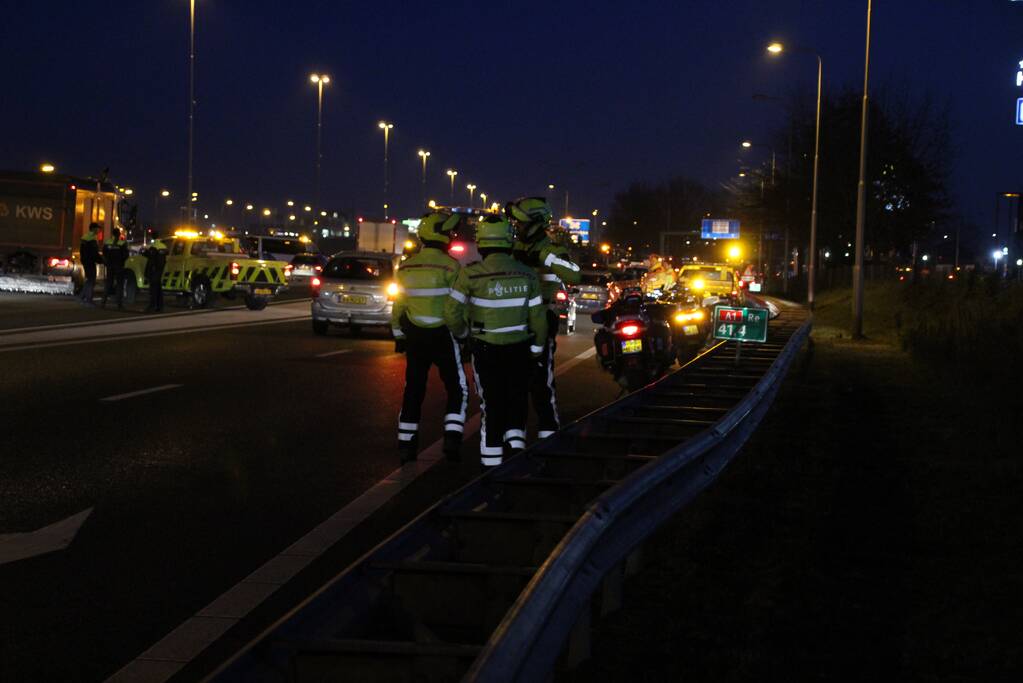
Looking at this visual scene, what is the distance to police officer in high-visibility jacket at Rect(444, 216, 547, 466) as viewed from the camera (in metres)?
10.0

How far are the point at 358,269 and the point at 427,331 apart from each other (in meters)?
17.0

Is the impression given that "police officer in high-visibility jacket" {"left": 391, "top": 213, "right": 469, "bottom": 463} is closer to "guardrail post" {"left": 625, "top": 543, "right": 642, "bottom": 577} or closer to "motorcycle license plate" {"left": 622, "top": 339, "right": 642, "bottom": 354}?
"guardrail post" {"left": 625, "top": 543, "right": 642, "bottom": 577}

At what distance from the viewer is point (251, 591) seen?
6.88 m

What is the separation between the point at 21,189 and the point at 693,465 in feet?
125

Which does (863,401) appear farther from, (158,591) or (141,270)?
(141,270)

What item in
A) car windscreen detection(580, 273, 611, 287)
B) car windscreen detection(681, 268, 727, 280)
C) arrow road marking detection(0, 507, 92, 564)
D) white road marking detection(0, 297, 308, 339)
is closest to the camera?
arrow road marking detection(0, 507, 92, 564)

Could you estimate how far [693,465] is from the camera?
7.65 m

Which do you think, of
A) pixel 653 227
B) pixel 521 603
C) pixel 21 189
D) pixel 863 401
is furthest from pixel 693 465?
pixel 653 227

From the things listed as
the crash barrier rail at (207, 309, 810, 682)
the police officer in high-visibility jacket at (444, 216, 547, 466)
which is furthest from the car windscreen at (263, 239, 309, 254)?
the crash barrier rail at (207, 309, 810, 682)

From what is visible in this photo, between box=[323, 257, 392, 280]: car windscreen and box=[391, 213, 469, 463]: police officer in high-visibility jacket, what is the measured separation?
1614cm

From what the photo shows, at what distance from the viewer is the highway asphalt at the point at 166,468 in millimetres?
6465

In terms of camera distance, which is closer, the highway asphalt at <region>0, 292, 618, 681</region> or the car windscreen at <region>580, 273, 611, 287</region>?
the highway asphalt at <region>0, 292, 618, 681</region>

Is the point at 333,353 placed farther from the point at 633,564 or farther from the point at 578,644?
the point at 578,644

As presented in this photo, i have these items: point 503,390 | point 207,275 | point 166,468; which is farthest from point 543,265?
point 207,275
